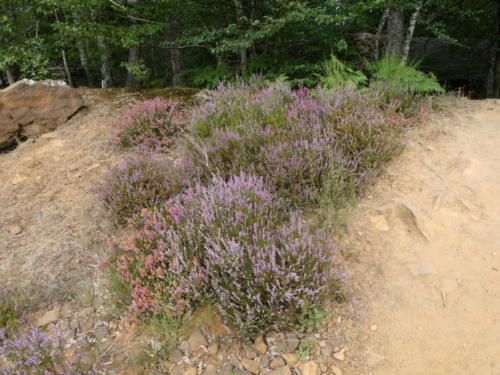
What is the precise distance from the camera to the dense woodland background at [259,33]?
6.46 m

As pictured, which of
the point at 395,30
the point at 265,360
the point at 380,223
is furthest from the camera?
the point at 395,30

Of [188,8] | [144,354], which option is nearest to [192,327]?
[144,354]

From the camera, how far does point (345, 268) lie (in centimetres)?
312

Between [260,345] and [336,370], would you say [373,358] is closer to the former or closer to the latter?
[336,370]

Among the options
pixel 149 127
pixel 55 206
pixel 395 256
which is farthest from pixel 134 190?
pixel 395 256

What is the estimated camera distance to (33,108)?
677cm

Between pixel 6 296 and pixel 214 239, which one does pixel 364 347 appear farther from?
pixel 6 296

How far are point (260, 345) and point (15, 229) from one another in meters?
3.76

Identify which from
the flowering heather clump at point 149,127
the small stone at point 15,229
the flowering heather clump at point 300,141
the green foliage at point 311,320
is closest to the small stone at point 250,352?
the green foliage at point 311,320

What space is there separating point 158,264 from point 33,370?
3.94 feet

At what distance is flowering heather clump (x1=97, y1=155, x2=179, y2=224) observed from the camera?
160 inches

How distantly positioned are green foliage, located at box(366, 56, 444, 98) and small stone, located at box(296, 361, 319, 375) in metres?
4.24

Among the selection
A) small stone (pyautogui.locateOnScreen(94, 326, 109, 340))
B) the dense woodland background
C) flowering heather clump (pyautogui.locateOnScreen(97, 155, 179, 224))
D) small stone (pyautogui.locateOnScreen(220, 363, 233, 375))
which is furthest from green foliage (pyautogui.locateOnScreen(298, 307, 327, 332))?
the dense woodland background

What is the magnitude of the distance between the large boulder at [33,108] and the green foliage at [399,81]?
6.15 metres
